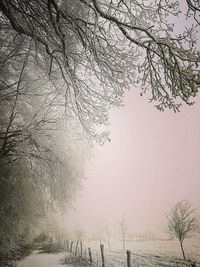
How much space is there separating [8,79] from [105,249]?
6.75 meters

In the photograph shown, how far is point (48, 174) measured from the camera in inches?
283

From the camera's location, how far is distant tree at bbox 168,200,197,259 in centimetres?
1056

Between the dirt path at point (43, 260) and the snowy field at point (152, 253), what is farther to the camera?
the dirt path at point (43, 260)

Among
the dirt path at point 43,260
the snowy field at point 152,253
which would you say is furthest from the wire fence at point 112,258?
the dirt path at point 43,260

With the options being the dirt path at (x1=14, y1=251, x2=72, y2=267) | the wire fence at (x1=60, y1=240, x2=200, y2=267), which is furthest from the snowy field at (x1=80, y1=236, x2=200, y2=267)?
the dirt path at (x1=14, y1=251, x2=72, y2=267)

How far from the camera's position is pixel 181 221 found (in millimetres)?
11086

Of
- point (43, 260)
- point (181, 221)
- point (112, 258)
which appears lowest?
point (112, 258)

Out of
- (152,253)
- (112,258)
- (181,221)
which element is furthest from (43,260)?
(181,221)

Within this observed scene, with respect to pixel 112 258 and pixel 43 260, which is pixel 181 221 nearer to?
pixel 112 258

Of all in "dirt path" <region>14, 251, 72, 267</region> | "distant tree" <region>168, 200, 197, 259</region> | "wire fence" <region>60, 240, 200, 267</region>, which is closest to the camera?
"wire fence" <region>60, 240, 200, 267</region>

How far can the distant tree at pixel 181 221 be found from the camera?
1056 centimetres

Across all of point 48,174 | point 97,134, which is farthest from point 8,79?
point 97,134

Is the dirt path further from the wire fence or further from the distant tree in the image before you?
the distant tree

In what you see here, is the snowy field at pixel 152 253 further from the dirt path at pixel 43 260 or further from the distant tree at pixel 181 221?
the dirt path at pixel 43 260
